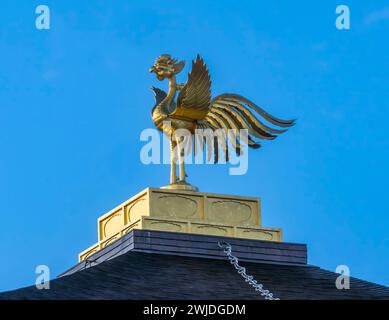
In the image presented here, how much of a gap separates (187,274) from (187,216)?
441 centimetres

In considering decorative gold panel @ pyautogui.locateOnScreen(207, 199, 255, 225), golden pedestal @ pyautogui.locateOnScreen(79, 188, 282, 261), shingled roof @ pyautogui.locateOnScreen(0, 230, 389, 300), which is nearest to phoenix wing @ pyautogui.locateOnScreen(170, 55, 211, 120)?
golden pedestal @ pyautogui.locateOnScreen(79, 188, 282, 261)

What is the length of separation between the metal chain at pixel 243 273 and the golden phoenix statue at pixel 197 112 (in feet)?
9.75

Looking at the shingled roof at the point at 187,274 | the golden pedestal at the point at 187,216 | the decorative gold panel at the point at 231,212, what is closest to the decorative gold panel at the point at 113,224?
the golden pedestal at the point at 187,216

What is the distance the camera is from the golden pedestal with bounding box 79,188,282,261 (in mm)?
69688

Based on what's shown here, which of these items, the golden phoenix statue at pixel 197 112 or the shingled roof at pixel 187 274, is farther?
the golden phoenix statue at pixel 197 112

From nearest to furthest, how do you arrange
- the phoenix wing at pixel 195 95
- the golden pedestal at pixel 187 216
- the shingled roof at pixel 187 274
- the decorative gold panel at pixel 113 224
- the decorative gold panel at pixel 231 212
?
1. the shingled roof at pixel 187 274
2. the golden pedestal at pixel 187 216
3. the decorative gold panel at pixel 231 212
4. the decorative gold panel at pixel 113 224
5. the phoenix wing at pixel 195 95

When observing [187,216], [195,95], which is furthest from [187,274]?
[195,95]

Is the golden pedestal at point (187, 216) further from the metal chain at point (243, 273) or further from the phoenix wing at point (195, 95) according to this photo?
the phoenix wing at point (195, 95)

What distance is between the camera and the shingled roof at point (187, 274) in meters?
62.8

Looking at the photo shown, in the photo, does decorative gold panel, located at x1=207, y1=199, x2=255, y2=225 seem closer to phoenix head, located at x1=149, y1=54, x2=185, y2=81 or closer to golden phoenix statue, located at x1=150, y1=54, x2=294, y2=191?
golden phoenix statue, located at x1=150, y1=54, x2=294, y2=191

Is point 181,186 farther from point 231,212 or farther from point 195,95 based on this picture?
point 195,95

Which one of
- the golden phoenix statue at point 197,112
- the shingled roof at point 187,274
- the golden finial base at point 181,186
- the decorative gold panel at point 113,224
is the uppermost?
the golden phoenix statue at point 197,112
